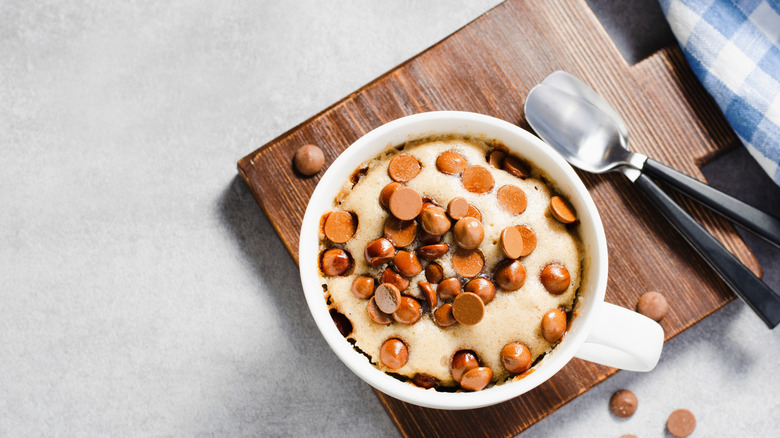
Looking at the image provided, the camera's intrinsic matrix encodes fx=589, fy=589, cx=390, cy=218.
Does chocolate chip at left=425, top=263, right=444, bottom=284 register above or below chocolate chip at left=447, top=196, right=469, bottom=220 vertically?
below

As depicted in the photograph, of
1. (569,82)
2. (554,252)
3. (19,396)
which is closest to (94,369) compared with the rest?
(19,396)

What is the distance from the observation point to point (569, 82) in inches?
36.4

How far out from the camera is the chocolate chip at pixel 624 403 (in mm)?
1061

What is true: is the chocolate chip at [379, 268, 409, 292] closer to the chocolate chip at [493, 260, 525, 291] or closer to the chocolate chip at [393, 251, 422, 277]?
the chocolate chip at [393, 251, 422, 277]

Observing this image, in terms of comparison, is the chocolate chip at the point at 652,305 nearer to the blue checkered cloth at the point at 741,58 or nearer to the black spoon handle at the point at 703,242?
the black spoon handle at the point at 703,242

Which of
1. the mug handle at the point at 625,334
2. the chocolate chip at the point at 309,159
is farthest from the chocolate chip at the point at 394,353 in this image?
the chocolate chip at the point at 309,159

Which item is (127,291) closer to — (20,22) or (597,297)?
(20,22)

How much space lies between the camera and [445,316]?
718 millimetres

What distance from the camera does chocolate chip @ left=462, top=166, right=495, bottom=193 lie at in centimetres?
74

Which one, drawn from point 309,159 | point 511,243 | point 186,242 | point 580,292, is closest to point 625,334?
point 580,292

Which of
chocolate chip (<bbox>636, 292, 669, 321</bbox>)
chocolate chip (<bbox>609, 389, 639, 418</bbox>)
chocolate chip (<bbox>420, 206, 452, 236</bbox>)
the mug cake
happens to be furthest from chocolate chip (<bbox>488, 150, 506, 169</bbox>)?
chocolate chip (<bbox>609, 389, 639, 418</bbox>)

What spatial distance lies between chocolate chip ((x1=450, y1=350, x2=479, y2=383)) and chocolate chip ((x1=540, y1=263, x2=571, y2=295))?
13cm

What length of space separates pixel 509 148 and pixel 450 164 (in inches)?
3.2

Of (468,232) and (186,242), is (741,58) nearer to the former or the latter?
(468,232)
